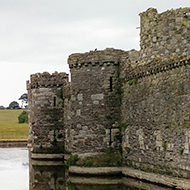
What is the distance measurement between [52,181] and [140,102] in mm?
5463

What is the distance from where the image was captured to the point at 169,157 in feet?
57.6

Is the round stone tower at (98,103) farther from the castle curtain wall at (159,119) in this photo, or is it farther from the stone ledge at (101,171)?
the stone ledge at (101,171)

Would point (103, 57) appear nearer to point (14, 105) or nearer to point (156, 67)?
point (156, 67)

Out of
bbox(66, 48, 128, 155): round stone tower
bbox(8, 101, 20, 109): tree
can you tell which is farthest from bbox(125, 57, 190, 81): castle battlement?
bbox(8, 101, 20, 109): tree

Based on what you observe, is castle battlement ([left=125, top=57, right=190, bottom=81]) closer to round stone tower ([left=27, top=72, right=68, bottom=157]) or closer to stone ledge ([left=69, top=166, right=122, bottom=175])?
stone ledge ([left=69, top=166, right=122, bottom=175])

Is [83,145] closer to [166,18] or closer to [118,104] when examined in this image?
[118,104]

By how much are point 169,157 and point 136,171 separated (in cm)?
287

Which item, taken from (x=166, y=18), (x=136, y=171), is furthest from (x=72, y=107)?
(x=166, y=18)

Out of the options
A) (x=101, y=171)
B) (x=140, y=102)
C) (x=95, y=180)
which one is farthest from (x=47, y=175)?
(x=140, y=102)

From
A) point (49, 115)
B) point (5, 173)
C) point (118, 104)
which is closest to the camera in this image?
point (118, 104)

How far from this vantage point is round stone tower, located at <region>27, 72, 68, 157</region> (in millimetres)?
28969

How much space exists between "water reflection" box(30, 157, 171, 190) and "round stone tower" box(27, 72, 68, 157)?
4.10 m

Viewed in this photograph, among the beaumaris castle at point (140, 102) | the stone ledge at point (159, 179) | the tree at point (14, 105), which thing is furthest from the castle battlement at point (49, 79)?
the tree at point (14, 105)

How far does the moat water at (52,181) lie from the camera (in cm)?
1897
